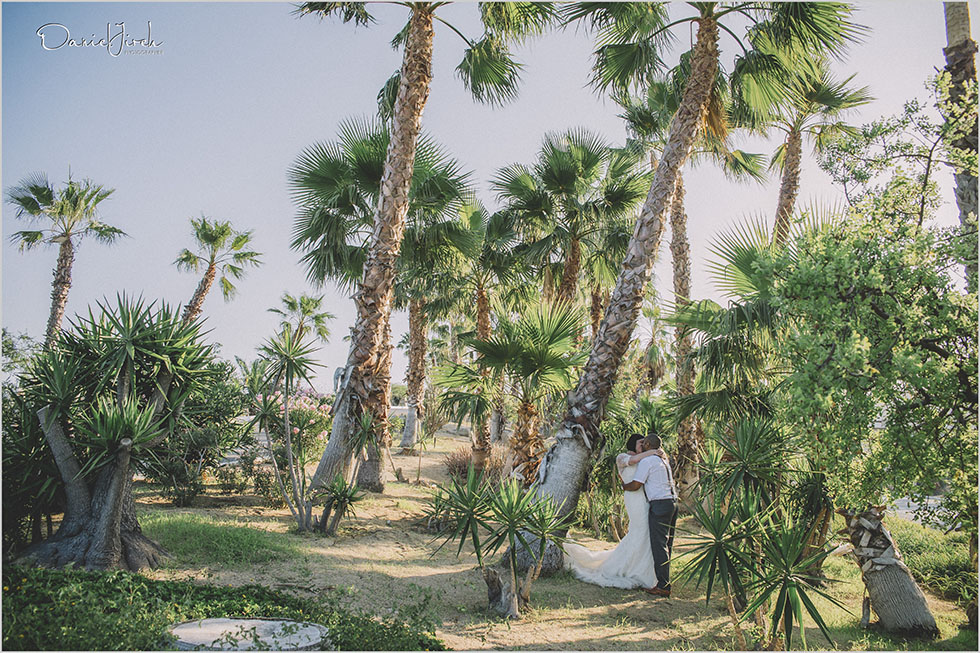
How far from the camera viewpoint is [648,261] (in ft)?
24.9

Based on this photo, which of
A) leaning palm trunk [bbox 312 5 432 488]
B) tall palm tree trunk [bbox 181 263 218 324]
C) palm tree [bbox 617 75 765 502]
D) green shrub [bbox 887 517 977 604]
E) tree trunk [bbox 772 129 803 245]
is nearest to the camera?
green shrub [bbox 887 517 977 604]

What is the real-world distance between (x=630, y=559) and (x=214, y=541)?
16.2ft

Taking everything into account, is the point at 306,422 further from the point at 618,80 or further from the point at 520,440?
the point at 618,80

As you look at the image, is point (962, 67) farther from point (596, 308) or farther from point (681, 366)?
point (596, 308)

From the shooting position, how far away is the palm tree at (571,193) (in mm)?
13094

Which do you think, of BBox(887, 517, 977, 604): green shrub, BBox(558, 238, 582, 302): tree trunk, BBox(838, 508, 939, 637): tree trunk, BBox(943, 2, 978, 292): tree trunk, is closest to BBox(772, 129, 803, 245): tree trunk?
BBox(558, 238, 582, 302): tree trunk

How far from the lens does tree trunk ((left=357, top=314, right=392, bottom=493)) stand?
888 centimetres

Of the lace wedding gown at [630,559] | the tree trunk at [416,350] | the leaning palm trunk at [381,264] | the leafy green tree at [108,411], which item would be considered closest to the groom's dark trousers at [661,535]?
the lace wedding gown at [630,559]

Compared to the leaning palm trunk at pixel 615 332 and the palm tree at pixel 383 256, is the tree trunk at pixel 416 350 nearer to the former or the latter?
the palm tree at pixel 383 256

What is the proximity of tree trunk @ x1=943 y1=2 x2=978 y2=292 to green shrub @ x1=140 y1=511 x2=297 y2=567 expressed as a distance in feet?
24.8

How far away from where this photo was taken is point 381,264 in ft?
29.1

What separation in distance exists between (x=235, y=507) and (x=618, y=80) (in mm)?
9704

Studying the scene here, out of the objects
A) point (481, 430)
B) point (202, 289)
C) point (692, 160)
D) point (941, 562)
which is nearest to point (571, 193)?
point (692, 160)

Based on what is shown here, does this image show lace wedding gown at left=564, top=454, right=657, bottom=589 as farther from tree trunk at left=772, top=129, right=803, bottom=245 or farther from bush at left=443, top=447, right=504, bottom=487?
tree trunk at left=772, top=129, right=803, bottom=245
